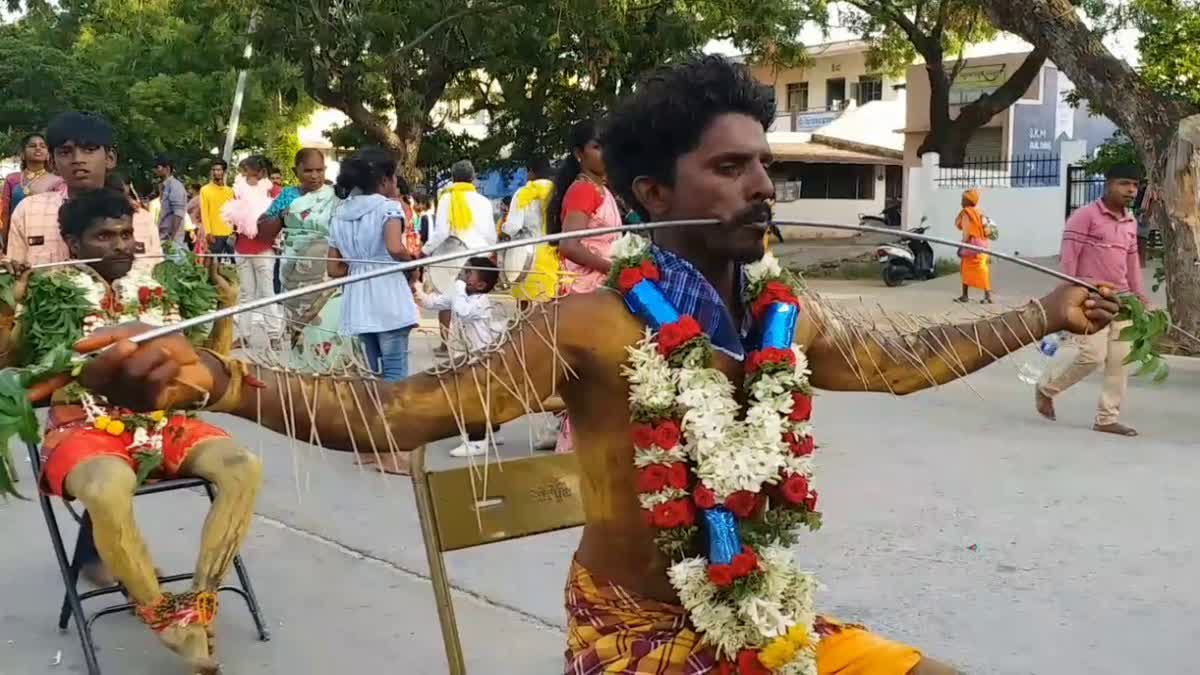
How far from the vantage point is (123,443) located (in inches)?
146

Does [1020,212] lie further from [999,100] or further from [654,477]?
[654,477]

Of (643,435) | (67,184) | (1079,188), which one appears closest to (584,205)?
(67,184)

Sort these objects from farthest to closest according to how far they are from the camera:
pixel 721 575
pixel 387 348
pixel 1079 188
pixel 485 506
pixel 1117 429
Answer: pixel 1079 188 < pixel 1117 429 < pixel 387 348 < pixel 485 506 < pixel 721 575

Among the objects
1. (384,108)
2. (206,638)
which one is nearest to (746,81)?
(206,638)

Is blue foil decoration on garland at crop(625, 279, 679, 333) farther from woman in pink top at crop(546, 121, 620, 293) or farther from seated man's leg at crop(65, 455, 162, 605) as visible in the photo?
woman in pink top at crop(546, 121, 620, 293)

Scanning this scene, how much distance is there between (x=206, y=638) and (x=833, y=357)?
6.82ft

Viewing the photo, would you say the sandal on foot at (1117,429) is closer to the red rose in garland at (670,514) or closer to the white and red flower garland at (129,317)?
the white and red flower garland at (129,317)

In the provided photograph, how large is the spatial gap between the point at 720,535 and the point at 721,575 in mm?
79

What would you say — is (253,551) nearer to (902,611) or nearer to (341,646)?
(341,646)

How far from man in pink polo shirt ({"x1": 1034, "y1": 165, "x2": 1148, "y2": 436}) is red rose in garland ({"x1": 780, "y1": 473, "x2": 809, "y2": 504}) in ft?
17.7

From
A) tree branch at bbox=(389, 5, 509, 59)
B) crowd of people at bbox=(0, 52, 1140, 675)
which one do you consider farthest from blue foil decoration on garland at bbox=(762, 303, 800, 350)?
tree branch at bbox=(389, 5, 509, 59)

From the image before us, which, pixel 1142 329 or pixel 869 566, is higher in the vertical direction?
pixel 1142 329

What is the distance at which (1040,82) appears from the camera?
28422 millimetres

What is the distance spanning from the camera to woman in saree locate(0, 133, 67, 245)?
8.34 meters
